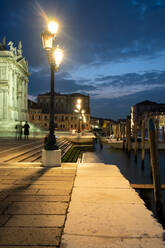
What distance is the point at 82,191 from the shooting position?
4.23 m

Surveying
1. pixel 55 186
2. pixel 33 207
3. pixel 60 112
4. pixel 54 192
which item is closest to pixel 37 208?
pixel 33 207

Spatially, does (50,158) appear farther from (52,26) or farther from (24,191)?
(52,26)

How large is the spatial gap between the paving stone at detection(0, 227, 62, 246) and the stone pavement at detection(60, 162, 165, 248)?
144mm

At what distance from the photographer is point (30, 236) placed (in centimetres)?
252

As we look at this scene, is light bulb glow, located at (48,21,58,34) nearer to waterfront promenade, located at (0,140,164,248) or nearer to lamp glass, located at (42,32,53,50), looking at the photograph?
lamp glass, located at (42,32,53,50)

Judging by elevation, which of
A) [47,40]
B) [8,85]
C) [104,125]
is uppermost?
[8,85]

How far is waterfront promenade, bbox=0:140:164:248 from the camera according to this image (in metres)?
2.43

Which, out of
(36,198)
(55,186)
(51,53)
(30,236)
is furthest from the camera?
(51,53)

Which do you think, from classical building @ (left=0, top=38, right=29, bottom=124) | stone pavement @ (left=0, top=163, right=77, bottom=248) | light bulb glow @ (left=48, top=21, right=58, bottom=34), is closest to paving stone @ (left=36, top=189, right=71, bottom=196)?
stone pavement @ (left=0, top=163, right=77, bottom=248)

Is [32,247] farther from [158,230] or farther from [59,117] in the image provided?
[59,117]

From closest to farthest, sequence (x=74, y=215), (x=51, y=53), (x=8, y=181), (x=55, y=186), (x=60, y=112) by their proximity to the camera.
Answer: (x=74, y=215) → (x=55, y=186) → (x=8, y=181) → (x=51, y=53) → (x=60, y=112)

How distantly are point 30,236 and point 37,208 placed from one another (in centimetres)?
87

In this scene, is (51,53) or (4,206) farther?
(51,53)

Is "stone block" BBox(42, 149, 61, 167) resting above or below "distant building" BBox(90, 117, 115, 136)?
below
